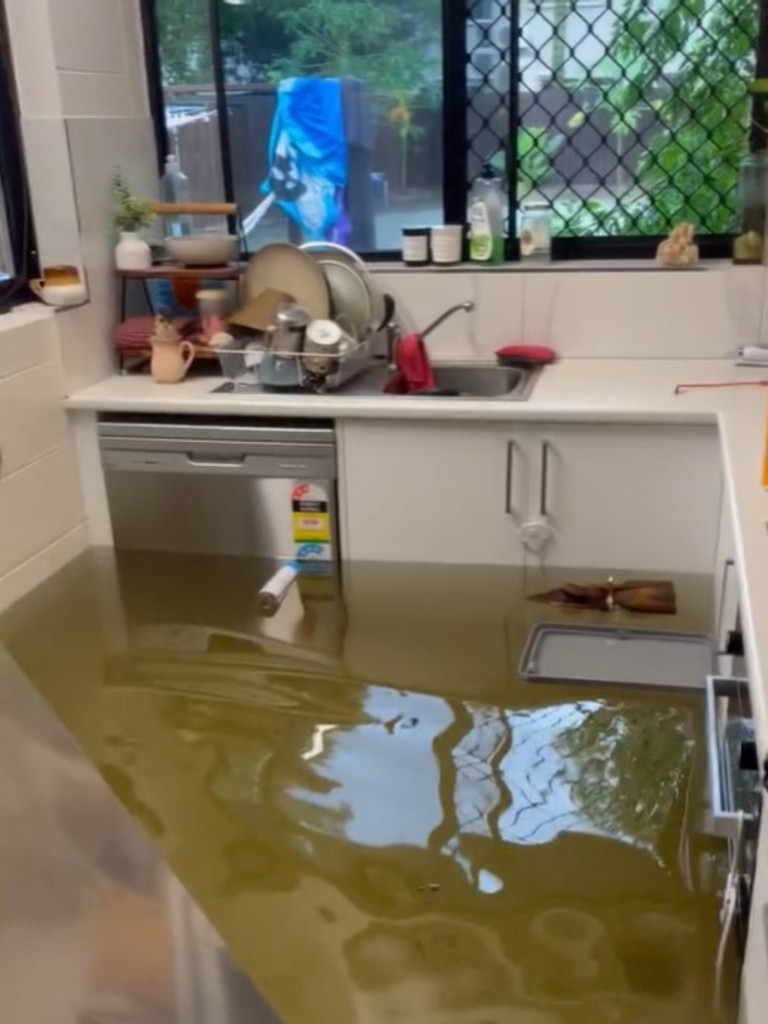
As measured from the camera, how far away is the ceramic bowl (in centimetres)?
307

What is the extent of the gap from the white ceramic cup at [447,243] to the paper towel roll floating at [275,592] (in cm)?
104

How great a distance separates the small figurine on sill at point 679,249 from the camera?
2963mm

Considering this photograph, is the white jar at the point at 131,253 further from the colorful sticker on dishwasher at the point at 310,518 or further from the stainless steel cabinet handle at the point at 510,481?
the stainless steel cabinet handle at the point at 510,481

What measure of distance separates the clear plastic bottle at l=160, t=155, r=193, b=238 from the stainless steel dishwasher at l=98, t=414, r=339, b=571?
72 centimetres

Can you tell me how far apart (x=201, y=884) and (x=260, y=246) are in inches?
83.4

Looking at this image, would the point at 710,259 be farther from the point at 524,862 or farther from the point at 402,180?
the point at 524,862

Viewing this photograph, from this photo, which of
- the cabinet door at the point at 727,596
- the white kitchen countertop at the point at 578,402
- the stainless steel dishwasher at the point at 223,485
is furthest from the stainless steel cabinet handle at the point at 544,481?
the stainless steel dishwasher at the point at 223,485

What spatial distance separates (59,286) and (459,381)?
117 centimetres

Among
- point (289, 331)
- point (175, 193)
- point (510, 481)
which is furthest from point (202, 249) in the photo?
point (510, 481)

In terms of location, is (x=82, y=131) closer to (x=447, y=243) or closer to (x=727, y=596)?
(x=447, y=243)

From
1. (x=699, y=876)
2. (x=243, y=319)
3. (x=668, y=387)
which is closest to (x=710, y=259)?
(x=668, y=387)

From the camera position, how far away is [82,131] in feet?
9.59

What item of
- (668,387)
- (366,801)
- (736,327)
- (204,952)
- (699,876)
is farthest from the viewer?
(736,327)

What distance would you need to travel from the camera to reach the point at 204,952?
4.08 ft
